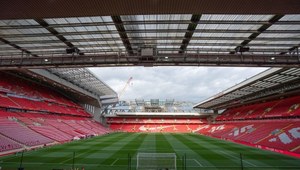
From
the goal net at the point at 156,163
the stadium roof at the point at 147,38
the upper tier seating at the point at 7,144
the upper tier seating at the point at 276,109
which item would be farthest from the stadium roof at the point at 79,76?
the upper tier seating at the point at 276,109

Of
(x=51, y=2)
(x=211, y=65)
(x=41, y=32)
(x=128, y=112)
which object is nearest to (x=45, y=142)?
(x=41, y=32)

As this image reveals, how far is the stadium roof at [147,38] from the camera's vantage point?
11.2 meters

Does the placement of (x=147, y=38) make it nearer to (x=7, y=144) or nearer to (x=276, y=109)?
(x=7, y=144)

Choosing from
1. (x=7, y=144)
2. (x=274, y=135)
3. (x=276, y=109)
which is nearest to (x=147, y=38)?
(x=7, y=144)

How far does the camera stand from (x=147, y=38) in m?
14.6

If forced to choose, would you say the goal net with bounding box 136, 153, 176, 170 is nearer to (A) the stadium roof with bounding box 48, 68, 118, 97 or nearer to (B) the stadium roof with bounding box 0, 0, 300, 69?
(B) the stadium roof with bounding box 0, 0, 300, 69

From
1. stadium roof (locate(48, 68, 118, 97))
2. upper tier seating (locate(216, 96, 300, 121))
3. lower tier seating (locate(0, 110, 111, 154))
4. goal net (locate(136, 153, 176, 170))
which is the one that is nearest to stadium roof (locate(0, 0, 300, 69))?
goal net (locate(136, 153, 176, 170))

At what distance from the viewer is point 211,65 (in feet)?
51.9

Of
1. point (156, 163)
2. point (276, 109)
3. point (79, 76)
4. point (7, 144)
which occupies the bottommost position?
point (156, 163)

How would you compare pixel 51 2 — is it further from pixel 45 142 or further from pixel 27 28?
pixel 45 142

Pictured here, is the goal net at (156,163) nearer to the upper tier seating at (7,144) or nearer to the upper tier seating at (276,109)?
the upper tier seating at (7,144)

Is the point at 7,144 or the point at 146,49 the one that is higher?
the point at 146,49

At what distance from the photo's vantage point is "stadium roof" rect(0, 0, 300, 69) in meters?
11.2

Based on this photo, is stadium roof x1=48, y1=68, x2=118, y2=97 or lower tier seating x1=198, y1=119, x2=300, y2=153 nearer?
lower tier seating x1=198, y1=119, x2=300, y2=153
